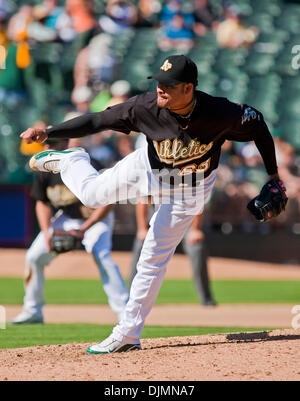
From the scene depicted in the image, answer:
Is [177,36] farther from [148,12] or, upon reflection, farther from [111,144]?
[111,144]

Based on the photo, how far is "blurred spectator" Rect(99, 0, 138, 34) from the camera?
13445mm

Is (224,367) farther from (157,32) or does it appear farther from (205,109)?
(157,32)

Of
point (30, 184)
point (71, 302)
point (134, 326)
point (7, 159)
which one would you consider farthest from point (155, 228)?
point (7, 159)

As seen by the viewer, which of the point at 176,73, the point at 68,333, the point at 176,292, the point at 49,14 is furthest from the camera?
the point at 49,14

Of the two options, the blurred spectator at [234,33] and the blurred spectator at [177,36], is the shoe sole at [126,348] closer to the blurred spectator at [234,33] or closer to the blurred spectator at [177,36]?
the blurred spectator at [177,36]

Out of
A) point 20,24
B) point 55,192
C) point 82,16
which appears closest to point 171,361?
point 55,192

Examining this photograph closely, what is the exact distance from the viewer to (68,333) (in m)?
6.62

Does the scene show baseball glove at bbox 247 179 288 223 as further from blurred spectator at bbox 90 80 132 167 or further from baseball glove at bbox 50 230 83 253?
blurred spectator at bbox 90 80 132 167

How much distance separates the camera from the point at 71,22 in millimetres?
13211

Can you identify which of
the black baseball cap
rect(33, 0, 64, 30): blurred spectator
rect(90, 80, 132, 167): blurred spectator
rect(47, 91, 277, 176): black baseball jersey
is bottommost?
rect(47, 91, 277, 176): black baseball jersey

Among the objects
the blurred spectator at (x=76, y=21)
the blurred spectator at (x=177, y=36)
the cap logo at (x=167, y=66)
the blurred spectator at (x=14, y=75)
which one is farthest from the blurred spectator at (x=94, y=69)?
the cap logo at (x=167, y=66)

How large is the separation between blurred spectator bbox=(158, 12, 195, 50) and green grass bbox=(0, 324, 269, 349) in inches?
287

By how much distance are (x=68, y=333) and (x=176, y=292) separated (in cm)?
414

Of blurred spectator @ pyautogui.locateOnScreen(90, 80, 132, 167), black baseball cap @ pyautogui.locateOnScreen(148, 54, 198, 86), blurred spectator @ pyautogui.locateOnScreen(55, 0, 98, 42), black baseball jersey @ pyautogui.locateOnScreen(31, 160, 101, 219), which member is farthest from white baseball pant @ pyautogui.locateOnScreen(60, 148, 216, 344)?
blurred spectator @ pyautogui.locateOnScreen(55, 0, 98, 42)
